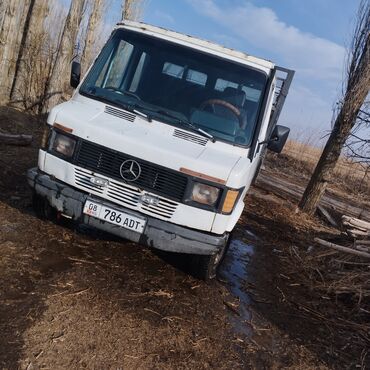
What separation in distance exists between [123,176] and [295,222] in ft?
19.7

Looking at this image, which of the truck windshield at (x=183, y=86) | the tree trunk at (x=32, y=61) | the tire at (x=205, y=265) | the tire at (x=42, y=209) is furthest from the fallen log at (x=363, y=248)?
the tree trunk at (x=32, y=61)

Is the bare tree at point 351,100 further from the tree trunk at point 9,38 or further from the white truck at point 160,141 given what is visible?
the tree trunk at point 9,38

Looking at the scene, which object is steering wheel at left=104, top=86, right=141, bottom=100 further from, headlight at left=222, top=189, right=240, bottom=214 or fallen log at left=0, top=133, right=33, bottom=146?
fallen log at left=0, top=133, right=33, bottom=146

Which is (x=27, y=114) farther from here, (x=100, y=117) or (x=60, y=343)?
(x=60, y=343)

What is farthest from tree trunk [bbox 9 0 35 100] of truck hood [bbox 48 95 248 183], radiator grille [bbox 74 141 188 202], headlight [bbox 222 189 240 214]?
headlight [bbox 222 189 240 214]

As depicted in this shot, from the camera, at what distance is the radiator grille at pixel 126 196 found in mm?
4253

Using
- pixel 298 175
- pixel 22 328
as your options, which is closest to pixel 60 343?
pixel 22 328

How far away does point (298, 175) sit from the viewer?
1753cm

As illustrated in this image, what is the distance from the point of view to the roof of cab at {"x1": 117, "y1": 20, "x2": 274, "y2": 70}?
16.6 ft

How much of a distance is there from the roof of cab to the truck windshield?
0.08 meters

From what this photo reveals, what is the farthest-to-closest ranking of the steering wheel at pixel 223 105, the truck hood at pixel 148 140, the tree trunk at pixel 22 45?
the tree trunk at pixel 22 45 → the steering wheel at pixel 223 105 → the truck hood at pixel 148 140

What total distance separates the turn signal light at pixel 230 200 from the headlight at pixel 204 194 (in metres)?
0.10

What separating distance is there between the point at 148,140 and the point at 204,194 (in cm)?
75

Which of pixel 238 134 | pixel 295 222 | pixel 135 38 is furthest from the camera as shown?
pixel 295 222
